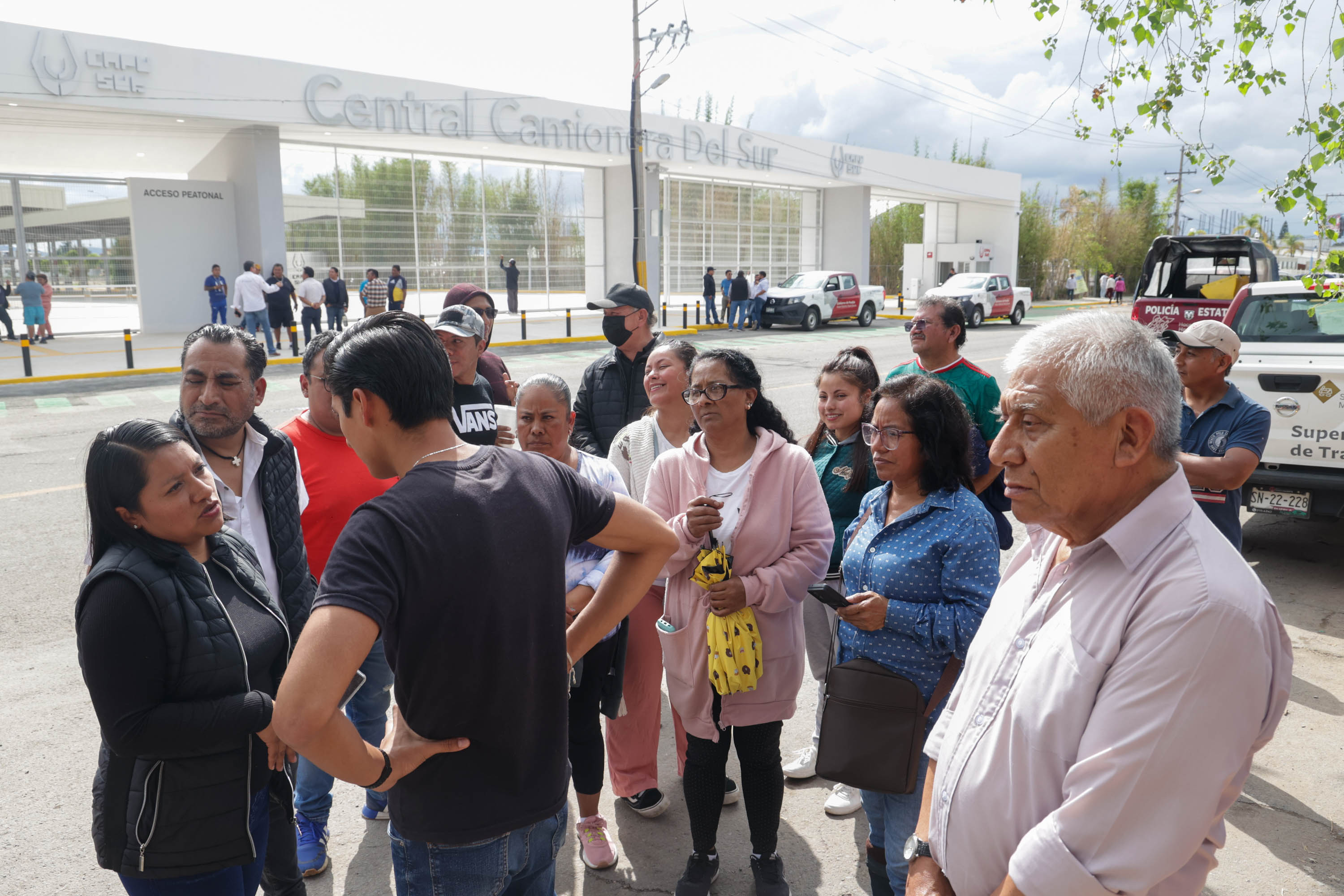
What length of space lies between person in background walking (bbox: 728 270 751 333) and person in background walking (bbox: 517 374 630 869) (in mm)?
21662

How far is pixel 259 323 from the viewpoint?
60.8ft

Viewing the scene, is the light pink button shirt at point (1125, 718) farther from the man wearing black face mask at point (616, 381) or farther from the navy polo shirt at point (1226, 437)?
the man wearing black face mask at point (616, 381)

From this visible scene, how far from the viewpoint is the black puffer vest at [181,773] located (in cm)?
206

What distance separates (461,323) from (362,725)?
1880mm

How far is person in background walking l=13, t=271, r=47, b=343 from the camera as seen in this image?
20.1m

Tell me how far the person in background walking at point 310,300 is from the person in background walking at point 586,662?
16880 mm

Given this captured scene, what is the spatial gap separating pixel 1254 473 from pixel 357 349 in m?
6.33

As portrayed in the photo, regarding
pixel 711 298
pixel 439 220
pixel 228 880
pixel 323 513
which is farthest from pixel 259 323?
pixel 228 880

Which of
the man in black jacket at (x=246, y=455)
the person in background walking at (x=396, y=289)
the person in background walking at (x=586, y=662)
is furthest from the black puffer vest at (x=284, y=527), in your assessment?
the person in background walking at (x=396, y=289)

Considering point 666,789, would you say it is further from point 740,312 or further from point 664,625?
point 740,312

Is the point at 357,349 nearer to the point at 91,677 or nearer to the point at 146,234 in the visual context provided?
the point at 91,677

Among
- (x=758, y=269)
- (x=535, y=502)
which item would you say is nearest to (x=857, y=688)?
(x=535, y=502)

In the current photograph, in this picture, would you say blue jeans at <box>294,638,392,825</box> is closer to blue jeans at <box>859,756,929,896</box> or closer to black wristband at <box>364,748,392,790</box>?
black wristband at <box>364,748,392,790</box>

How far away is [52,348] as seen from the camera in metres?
19.9
